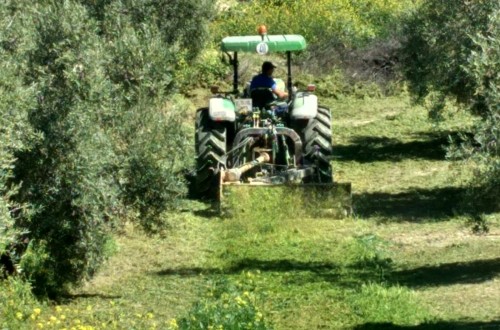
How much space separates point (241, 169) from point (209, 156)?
886mm

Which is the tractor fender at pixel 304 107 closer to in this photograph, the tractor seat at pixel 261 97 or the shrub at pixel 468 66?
the tractor seat at pixel 261 97

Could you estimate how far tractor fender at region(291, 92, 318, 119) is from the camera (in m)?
17.4

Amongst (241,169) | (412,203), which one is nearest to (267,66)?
(241,169)

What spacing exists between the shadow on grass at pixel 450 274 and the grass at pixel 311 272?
12mm

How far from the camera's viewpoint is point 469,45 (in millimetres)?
15008

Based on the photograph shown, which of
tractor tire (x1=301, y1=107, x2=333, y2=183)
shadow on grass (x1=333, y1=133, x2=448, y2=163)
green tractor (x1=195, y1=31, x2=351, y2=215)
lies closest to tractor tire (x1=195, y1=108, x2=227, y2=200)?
green tractor (x1=195, y1=31, x2=351, y2=215)

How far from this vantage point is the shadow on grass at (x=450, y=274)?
13.3 metres

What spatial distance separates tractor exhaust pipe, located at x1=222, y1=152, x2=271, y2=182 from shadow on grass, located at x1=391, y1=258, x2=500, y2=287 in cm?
352

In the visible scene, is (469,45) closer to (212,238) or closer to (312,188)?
(312,188)

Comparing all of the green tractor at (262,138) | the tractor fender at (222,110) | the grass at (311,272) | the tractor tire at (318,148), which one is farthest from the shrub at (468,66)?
the tractor fender at (222,110)

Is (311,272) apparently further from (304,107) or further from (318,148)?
(304,107)

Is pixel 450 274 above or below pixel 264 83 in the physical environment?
below

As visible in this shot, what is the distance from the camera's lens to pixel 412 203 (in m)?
18.1

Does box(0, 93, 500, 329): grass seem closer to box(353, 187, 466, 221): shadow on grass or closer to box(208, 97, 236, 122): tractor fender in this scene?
box(353, 187, 466, 221): shadow on grass
